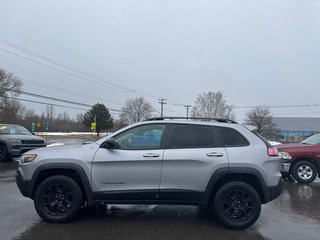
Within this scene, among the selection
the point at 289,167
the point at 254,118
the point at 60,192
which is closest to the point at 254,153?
the point at 60,192

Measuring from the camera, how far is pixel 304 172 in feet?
34.2

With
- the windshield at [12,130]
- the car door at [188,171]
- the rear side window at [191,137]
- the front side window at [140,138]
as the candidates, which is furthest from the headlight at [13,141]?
the car door at [188,171]

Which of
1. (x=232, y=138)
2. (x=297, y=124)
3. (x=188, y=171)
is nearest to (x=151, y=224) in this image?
(x=188, y=171)

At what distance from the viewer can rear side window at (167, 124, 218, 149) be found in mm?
5559

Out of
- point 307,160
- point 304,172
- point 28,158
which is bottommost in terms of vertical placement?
point 304,172

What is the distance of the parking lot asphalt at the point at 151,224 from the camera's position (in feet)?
16.3

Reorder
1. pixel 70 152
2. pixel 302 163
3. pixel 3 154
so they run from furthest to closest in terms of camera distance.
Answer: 1. pixel 3 154
2. pixel 302 163
3. pixel 70 152

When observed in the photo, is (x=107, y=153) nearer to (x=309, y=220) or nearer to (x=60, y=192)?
(x=60, y=192)

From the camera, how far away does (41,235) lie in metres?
4.86

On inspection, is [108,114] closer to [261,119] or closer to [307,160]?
[261,119]

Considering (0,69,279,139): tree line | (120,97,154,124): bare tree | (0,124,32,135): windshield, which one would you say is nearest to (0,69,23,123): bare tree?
(0,69,279,139): tree line

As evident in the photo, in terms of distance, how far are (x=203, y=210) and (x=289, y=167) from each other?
501 cm

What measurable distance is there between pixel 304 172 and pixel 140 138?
273 inches

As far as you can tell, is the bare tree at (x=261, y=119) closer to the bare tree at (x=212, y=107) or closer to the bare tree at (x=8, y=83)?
the bare tree at (x=212, y=107)
